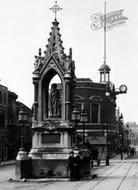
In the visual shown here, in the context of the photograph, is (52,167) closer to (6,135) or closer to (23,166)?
(23,166)

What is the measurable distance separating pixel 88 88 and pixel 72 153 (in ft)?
Answer: 169

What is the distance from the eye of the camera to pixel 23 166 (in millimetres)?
26281

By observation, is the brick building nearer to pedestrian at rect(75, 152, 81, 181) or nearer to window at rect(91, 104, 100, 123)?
→ window at rect(91, 104, 100, 123)

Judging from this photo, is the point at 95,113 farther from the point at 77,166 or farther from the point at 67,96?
the point at 77,166

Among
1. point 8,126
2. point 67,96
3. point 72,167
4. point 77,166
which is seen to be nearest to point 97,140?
point 8,126

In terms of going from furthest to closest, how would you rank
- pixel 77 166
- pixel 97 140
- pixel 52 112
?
pixel 97 140
pixel 52 112
pixel 77 166

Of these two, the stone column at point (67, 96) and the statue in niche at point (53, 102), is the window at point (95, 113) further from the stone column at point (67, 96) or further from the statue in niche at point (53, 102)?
the stone column at point (67, 96)

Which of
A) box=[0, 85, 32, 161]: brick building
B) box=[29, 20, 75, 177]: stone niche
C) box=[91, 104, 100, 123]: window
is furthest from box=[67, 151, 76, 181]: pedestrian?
box=[91, 104, 100, 123]: window

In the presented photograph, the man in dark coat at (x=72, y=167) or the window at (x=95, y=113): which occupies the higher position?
the window at (x=95, y=113)

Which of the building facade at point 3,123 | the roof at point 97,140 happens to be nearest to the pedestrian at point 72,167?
the building facade at point 3,123

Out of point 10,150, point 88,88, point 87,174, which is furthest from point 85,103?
point 87,174

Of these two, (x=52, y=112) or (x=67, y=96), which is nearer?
(x=67, y=96)

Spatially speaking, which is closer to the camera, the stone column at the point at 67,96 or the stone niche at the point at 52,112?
the stone niche at the point at 52,112

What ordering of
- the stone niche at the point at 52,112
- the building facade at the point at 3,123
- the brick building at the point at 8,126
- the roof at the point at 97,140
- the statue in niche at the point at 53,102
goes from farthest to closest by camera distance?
the roof at the point at 97,140, the brick building at the point at 8,126, the building facade at the point at 3,123, the statue in niche at the point at 53,102, the stone niche at the point at 52,112
